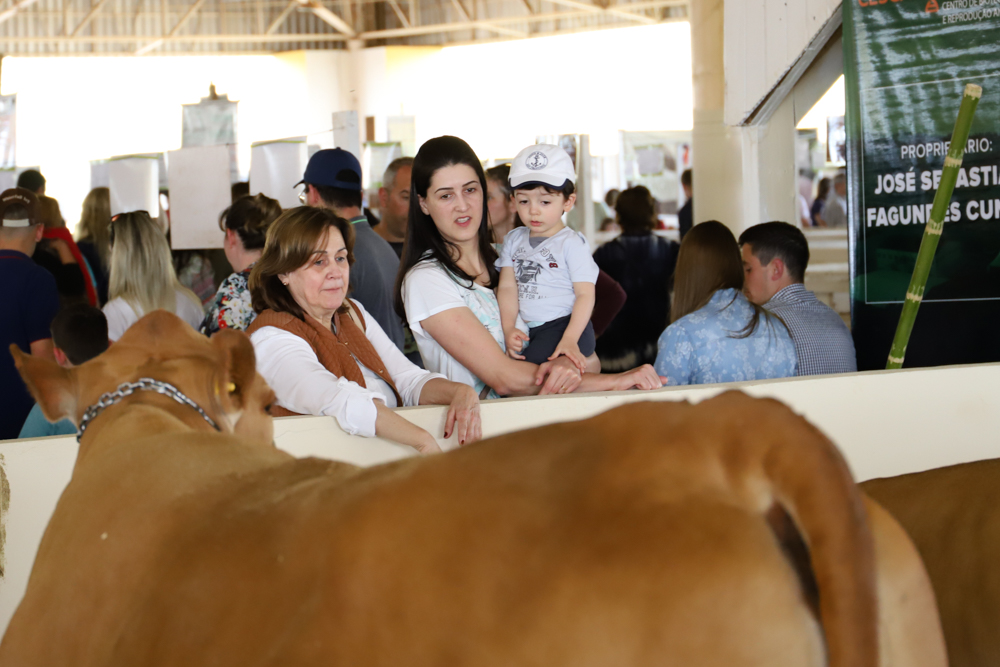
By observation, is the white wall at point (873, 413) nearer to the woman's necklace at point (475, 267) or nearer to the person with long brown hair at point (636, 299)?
the woman's necklace at point (475, 267)

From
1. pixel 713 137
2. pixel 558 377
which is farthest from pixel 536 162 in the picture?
pixel 713 137

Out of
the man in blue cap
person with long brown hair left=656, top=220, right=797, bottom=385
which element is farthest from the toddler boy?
the man in blue cap

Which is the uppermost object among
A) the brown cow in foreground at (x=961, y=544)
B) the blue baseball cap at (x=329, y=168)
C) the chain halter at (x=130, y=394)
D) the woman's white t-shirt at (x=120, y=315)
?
the blue baseball cap at (x=329, y=168)

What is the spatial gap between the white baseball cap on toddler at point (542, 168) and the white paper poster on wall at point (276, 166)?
2909 millimetres

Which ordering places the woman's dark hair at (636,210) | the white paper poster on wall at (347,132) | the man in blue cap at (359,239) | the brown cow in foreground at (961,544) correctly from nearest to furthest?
the brown cow in foreground at (961,544)
the man in blue cap at (359,239)
the white paper poster on wall at (347,132)
the woman's dark hair at (636,210)

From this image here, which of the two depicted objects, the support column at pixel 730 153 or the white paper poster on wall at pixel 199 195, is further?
the white paper poster on wall at pixel 199 195

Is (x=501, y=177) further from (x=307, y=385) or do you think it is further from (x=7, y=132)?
(x=7, y=132)

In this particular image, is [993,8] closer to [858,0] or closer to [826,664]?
[858,0]

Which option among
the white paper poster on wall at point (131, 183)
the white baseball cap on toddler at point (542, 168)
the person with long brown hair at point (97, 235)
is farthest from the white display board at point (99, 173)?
the white baseball cap on toddler at point (542, 168)

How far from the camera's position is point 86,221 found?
5.64 metres

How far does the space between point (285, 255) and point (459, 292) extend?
0.50 metres

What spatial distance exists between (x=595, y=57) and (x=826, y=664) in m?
16.5

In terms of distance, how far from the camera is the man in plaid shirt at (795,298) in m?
3.28

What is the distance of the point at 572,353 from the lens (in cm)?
264
